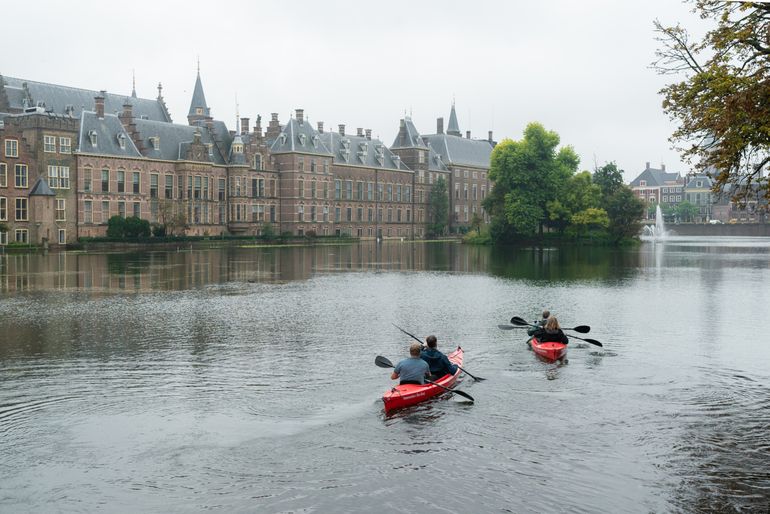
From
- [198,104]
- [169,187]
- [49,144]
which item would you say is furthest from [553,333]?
[198,104]

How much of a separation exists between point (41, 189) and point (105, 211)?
30.1 feet

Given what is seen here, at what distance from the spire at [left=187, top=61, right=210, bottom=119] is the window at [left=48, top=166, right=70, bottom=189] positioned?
34256 mm

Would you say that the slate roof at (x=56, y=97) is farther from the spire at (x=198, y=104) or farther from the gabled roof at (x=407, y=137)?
the gabled roof at (x=407, y=137)

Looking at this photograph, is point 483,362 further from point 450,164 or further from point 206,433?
point 450,164

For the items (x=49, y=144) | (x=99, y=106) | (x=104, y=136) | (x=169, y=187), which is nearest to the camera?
(x=49, y=144)

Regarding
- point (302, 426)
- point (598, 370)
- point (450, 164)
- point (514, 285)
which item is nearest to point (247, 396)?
point (302, 426)

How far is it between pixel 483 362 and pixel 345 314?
10.4 meters

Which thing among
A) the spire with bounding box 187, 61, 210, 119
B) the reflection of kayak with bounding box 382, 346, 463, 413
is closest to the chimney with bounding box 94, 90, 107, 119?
the spire with bounding box 187, 61, 210, 119

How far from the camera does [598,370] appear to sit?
22703 mm

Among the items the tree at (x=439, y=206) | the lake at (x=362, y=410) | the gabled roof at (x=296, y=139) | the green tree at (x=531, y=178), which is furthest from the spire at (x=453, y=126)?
the lake at (x=362, y=410)

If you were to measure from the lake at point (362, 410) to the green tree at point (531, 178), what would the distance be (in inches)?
2287

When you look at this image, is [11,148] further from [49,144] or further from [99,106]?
[99,106]

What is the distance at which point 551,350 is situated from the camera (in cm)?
2411

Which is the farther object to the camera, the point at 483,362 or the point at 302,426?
the point at 483,362
